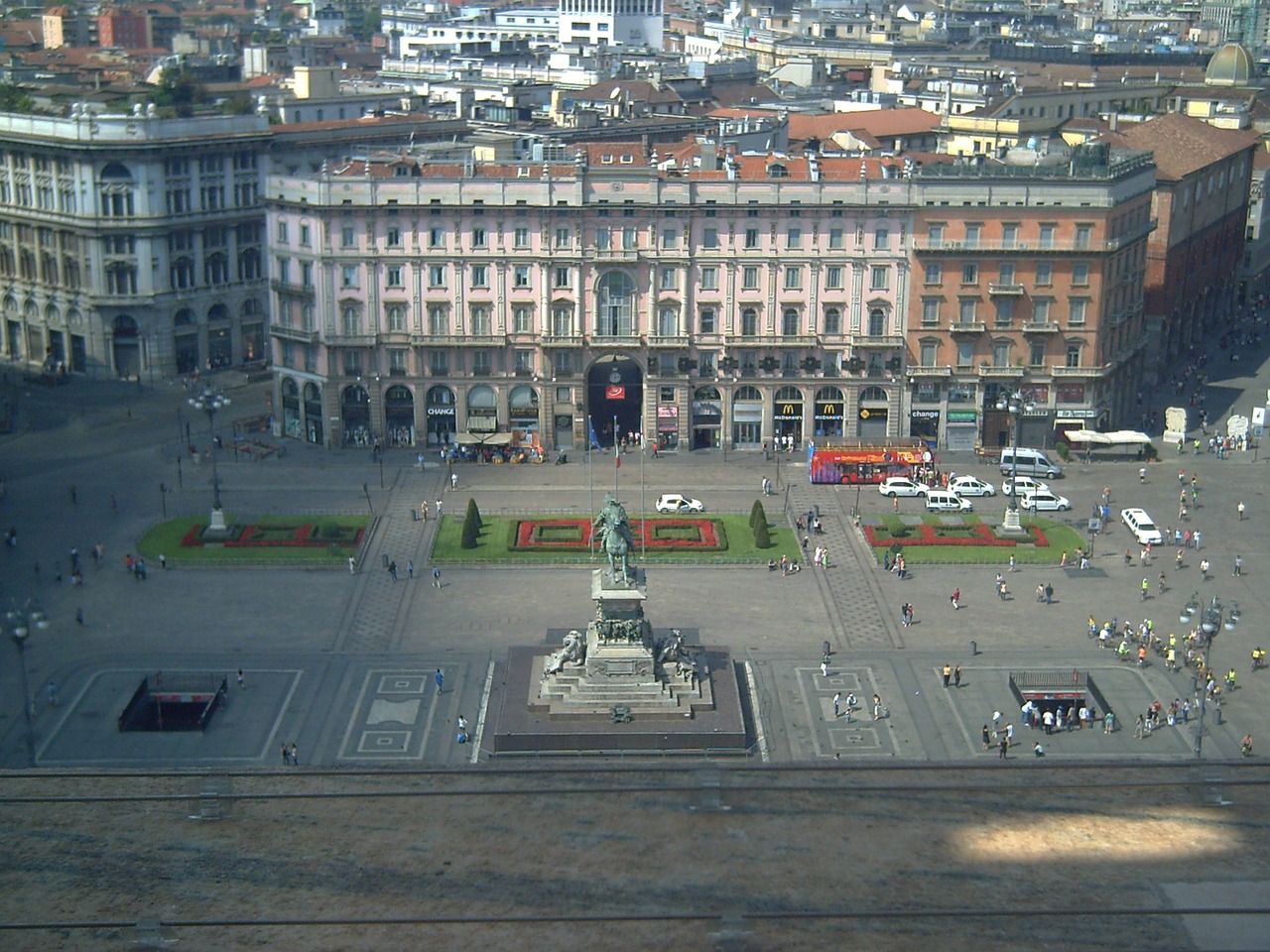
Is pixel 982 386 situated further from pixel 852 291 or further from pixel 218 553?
pixel 218 553

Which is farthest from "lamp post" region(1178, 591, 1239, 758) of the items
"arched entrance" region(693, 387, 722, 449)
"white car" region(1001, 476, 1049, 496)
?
"arched entrance" region(693, 387, 722, 449)

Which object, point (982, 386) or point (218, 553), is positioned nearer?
point (218, 553)

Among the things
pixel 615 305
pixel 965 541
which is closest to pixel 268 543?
pixel 615 305

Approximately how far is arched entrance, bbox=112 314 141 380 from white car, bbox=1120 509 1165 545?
68724mm

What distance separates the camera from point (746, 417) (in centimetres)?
12125

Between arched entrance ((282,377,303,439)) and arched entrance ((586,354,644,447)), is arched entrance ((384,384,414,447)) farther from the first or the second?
arched entrance ((586,354,644,447))

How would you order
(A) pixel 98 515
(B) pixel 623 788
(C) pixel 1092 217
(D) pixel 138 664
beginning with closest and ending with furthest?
(B) pixel 623 788 < (D) pixel 138 664 < (A) pixel 98 515 < (C) pixel 1092 217

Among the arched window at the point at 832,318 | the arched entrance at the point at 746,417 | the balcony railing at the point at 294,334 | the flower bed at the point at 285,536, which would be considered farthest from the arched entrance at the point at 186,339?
the arched window at the point at 832,318

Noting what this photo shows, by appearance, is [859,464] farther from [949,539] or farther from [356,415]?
[356,415]

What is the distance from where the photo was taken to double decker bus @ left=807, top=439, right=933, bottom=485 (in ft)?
374

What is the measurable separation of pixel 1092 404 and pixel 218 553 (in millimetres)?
52936

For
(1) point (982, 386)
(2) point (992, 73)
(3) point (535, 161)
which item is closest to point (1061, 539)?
(1) point (982, 386)

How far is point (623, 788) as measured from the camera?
182 ft

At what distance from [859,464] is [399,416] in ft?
91.5
